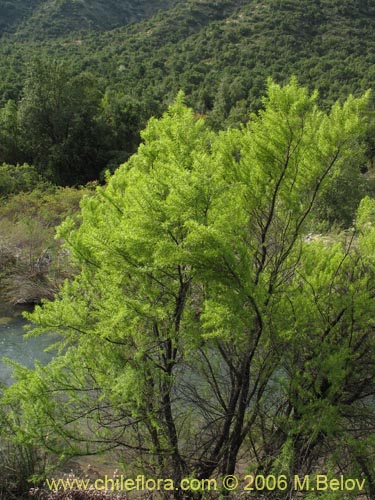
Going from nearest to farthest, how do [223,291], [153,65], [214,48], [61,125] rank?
[223,291], [61,125], [153,65], [214,48]

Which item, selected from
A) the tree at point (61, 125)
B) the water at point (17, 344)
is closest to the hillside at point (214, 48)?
the tree at point (61, 125)

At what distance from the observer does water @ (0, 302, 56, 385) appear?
10.0 metres

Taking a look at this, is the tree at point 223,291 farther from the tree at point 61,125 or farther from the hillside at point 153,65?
the tree at point 61,125

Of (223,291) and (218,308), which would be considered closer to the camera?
(218,308)

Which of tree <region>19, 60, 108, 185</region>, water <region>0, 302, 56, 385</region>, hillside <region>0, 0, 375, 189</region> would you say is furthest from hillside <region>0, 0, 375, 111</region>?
water <region>0, 302, 56, 385</region>

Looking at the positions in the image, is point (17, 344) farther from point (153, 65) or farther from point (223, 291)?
point (153, 65)

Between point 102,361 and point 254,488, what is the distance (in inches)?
72.0

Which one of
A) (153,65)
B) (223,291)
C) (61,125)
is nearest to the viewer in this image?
(223,291)

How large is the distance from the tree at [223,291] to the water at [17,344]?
587 cm

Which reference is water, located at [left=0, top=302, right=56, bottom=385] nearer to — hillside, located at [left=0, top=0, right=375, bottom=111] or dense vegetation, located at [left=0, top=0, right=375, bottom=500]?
dense vegetation, located at [left=0, top=0, right=375, bottom=500]

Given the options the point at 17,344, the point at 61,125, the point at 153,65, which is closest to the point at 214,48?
the point at 153,65

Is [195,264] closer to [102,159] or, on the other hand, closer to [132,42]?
[102,159]

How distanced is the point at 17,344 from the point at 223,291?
9.06 m

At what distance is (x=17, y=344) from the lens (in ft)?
36.1
